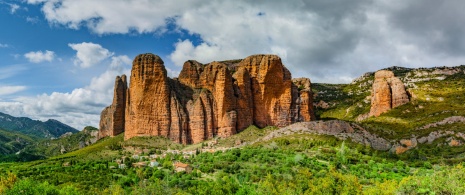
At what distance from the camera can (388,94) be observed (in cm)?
13288

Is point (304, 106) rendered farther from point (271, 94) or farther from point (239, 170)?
point (239, 170)

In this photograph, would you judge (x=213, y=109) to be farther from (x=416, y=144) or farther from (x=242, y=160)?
(x=416, y=144)

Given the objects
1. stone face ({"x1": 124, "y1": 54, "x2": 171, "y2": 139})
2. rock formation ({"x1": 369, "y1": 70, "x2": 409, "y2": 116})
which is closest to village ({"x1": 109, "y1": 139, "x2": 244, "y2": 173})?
stone face ({"x1": 124, "y1": 54, "x2": 171, "y2": 139})

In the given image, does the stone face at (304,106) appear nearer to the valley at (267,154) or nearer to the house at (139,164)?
the valley at (267,154)

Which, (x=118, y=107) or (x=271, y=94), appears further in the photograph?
(x=118, y=107)

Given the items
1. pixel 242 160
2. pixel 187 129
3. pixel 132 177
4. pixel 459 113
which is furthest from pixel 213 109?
pixel 459 113

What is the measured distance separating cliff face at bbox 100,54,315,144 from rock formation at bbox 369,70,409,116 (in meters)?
25.0

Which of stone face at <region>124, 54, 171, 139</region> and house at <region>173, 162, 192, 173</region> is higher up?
stone face at <region>124, 54, 171, 139</region>

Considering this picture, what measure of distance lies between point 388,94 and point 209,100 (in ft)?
209

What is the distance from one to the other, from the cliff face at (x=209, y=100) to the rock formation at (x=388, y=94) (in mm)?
25010

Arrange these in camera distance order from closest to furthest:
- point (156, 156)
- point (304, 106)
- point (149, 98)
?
point (156, 156)
point (149, 98)
point (304, 106)

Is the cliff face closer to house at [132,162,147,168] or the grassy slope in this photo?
the grassy slope

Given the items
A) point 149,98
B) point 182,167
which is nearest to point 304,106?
point 149,98

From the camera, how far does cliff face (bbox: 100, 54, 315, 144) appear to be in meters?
118
